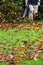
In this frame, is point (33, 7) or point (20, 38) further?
point (33, 7)

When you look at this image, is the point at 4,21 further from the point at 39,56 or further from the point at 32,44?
the point at 39,56

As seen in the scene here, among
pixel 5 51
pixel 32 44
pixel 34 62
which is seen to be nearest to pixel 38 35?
pixel 32 44

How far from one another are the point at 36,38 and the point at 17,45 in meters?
1.30

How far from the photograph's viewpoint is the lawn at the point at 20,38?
8.70 m

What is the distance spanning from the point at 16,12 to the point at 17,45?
641 centimetres

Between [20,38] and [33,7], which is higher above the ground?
[33,7]

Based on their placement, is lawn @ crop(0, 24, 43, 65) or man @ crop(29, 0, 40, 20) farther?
man @ crop(29, 0, 40, 20)

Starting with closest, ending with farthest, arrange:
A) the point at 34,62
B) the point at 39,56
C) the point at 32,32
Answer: the point at 34,62
the point at 39,56
the point at 32,32

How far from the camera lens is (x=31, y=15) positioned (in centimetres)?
1565

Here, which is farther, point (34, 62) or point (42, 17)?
point (42, 17)

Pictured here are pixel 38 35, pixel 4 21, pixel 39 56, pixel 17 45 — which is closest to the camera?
pixel 39 56

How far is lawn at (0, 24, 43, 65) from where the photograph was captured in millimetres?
8703

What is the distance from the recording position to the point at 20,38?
35.4 feet

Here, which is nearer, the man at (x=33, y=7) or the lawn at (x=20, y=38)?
the lawn at (x=20, y=38)
